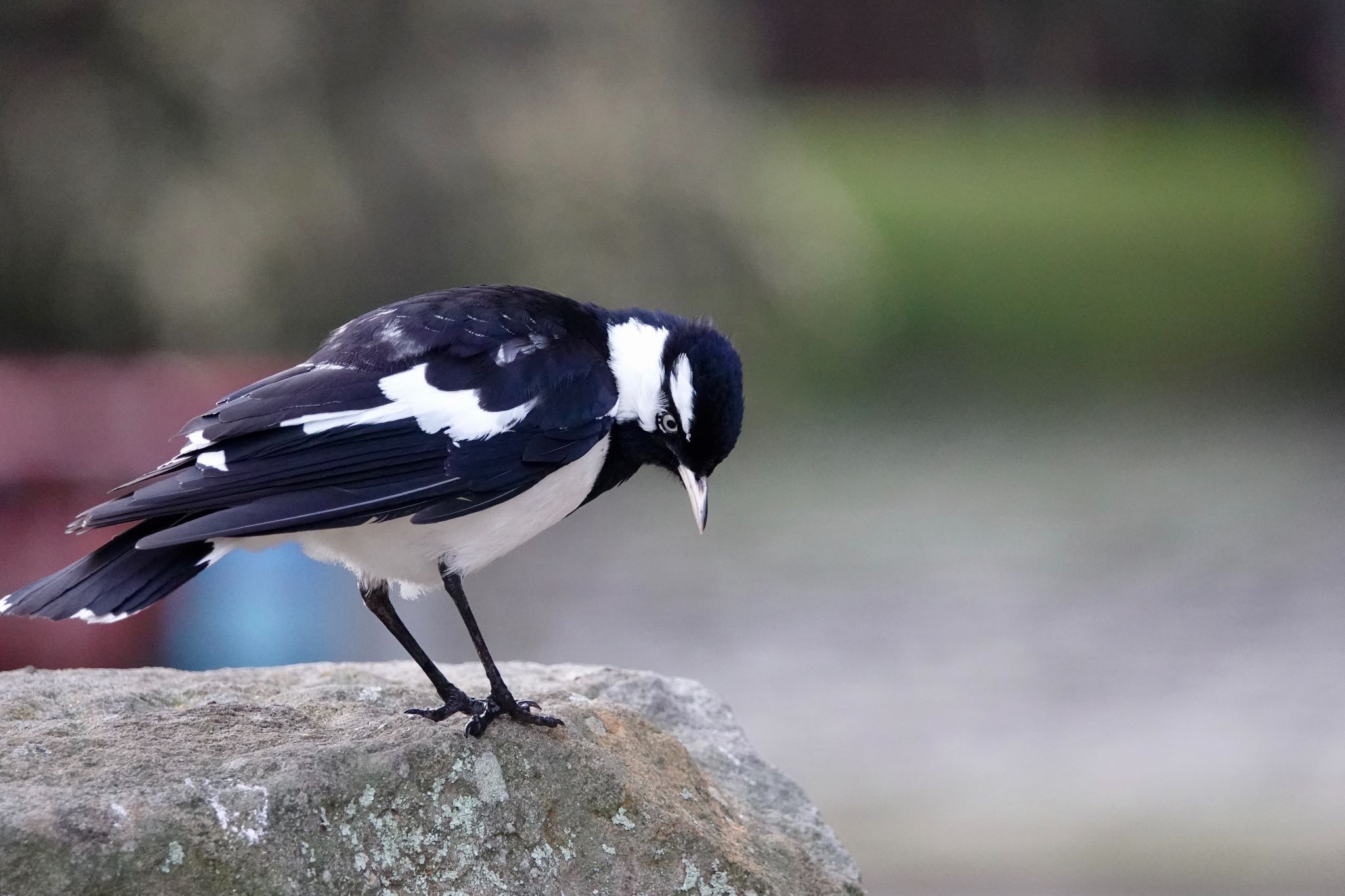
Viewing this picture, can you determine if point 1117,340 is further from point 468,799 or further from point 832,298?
point 468,799

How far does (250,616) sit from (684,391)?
3.76 metres

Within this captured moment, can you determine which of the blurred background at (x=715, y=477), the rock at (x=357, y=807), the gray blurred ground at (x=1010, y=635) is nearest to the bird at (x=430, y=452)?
the rock at (x=357, y=807)

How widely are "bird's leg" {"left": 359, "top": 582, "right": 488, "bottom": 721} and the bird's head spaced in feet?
1.96

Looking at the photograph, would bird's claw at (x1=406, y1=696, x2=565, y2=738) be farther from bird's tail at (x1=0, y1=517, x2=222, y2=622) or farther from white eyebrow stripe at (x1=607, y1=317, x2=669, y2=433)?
white eyebrow stripe at (x1=607, y1=317, x2=669, y2=433)

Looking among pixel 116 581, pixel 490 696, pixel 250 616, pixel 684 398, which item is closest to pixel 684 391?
pixel 684 398

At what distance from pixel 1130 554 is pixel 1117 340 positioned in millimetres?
13452

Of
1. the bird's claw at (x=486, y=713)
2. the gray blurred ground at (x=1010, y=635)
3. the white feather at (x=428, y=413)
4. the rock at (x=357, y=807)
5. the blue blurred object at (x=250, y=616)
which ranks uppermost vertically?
the gray blurred ground at (x=1010, y=635)

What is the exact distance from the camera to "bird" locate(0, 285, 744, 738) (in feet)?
10.1

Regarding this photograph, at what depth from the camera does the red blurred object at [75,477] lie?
6.45m

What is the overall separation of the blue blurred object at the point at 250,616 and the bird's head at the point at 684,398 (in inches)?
137

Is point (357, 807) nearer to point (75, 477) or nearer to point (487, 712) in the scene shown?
point (487, 712)

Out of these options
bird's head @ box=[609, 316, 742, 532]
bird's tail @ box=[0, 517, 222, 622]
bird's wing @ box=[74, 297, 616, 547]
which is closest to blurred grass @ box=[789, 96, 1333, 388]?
bird's head @ box=[609, 316, 742, 532]

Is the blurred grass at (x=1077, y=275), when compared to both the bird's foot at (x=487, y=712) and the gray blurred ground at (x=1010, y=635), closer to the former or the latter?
the gray blurred ground at (x=1010, y=635)

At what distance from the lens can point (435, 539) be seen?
3.25 m
